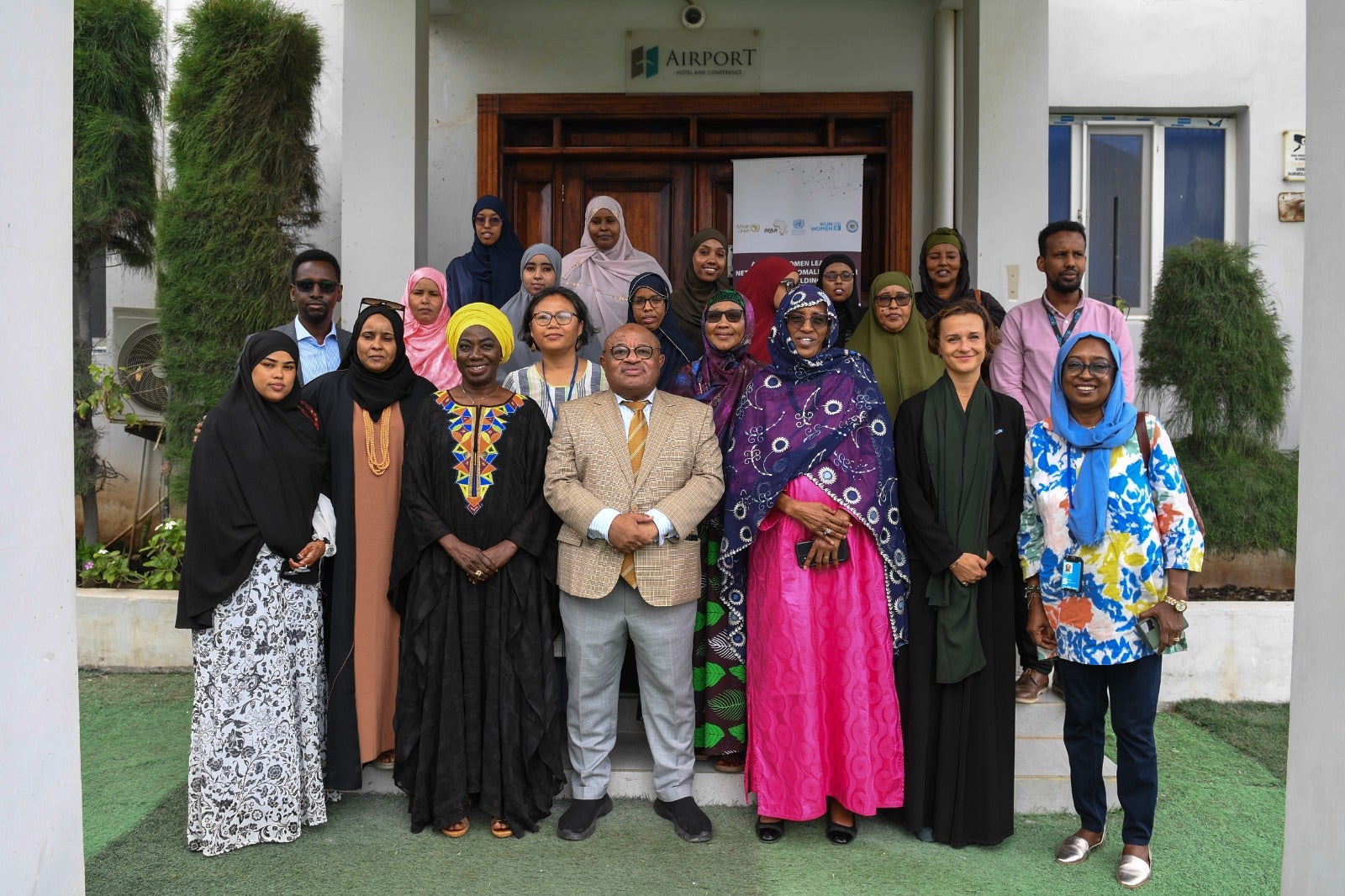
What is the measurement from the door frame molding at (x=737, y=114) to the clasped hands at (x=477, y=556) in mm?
3676

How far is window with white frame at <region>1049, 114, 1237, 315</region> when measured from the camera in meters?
7.20

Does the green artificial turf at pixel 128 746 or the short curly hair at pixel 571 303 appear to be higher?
the short curly hair at pixel 571 303

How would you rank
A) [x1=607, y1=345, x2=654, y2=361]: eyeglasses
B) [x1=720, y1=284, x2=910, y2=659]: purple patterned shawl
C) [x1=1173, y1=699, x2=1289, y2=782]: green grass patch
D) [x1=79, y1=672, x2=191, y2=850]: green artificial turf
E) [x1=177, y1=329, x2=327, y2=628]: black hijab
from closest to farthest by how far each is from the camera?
[x1=177, y1=329, x2=327, y2=628]: black hijab, [x1=720, y1=284, x2=910, y2=659]: purple patterned shawl, [x1=607, y1=345, x2=654, y2=361]: eyeglasses, [x1=79, y1=672, x2=191, y2=850]: green artificial turf, [x1=1173, y1=699, x2=1289, y2=782]: green grass patch

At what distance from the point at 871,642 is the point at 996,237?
10.6ft

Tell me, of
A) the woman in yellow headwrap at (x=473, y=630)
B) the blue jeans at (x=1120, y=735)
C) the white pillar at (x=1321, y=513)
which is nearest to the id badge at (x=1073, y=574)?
the blue jeans at (x=1120, y=735)

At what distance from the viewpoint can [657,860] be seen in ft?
11.6

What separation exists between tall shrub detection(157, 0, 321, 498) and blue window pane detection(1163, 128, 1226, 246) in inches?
227

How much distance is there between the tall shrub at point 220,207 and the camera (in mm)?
6051

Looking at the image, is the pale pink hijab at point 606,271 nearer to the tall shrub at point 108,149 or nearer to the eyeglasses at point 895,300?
the eyeglasses at point 895,300

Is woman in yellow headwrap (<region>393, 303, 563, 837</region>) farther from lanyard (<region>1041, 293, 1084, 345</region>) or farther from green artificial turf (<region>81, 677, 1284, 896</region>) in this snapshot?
lanyard (<region>1041, 293, 1084, 345</region>)

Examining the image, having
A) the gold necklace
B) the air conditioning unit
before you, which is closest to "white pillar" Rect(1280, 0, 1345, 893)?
the gold necklace

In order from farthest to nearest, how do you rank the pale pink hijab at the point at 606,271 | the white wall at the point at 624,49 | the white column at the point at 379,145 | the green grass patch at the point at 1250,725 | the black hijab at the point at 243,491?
the white wall at the point at 624,49, the white column at the point at 379,145, the pale pink hijab at the point at 606,271, the green grass patch at the point at 1250,725, the black hijab at the point at 243,491

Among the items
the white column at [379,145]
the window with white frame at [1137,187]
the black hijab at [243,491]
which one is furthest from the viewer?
the window with white frame at [1137,187]

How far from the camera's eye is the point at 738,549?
3.75 meters
